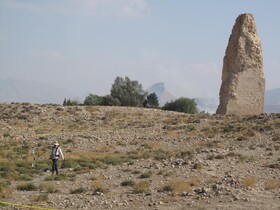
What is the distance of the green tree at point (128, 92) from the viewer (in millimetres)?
65375

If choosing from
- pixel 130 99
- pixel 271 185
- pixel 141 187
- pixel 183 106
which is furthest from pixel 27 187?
pixel 130 99

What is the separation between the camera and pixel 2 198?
14.6m

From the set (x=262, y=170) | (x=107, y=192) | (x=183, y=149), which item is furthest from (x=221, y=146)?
(x=107, y=192)

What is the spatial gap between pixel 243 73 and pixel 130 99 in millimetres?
28328

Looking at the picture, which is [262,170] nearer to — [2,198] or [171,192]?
[171,192]

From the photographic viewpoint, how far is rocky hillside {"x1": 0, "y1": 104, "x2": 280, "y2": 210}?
14.5 metres

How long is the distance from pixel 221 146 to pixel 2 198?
44.4ft

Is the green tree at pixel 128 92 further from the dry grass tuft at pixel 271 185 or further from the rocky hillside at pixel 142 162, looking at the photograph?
the dry grass tuft at pixel 271 185

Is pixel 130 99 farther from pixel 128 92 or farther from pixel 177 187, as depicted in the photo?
pixel 177 187

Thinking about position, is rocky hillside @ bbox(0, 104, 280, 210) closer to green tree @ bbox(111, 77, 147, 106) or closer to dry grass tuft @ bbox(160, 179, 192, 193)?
dry grass tuft @ bbox(160, 179, 192, 193)

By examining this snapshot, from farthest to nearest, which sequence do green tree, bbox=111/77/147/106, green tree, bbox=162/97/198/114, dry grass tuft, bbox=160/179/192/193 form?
green tree, bbox=111/77/147/106 < green tree, bbox=162/97/198/114 < dry grass tuft, bbox=160/179/192/193

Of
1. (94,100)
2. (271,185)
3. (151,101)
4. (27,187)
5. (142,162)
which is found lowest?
(27,187)

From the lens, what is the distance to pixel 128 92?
66625 millimetres

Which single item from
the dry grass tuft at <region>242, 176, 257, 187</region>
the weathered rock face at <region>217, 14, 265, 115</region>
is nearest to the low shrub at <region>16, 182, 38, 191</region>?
the dry grass tuft at <region>242, 176, 257, 187</region>
